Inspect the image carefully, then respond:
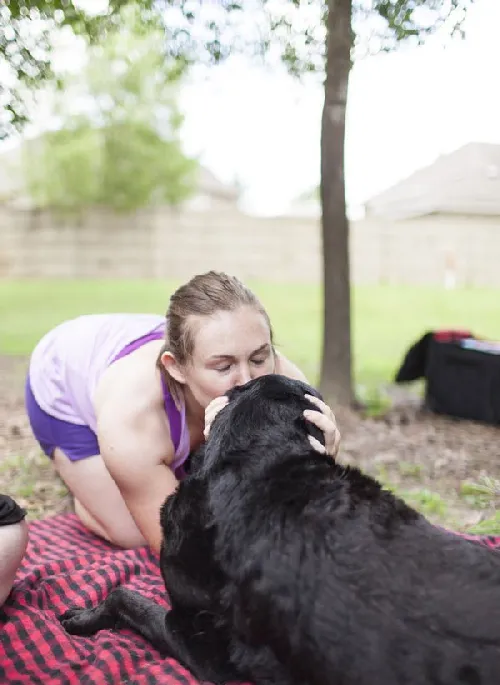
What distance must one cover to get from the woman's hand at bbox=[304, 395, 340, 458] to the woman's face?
0.29m

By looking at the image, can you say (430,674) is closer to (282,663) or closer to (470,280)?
(282,663)

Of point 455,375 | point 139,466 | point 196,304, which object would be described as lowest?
point 455,375

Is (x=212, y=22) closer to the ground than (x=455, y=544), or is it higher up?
higher up

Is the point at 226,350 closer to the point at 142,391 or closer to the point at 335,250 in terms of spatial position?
→ the point at 142,391

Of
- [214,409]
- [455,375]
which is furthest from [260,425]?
[455,375]

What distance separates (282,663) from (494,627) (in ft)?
1.38

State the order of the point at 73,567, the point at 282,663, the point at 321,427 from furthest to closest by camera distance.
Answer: the point at 73,567 < the point at 321,427 < the point at 282,663

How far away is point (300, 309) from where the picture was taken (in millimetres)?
11039

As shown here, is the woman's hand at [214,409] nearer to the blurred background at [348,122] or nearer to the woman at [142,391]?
the woman at [142,391]

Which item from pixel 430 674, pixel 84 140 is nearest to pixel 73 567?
pixel 430 674

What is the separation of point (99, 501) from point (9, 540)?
31.8 inches

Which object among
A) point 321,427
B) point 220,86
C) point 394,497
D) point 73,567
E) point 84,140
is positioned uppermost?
point 84,140

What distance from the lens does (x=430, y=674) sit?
128 cm

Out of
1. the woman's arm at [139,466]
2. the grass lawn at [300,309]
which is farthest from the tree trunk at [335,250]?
the grass lawn at [300,309]
